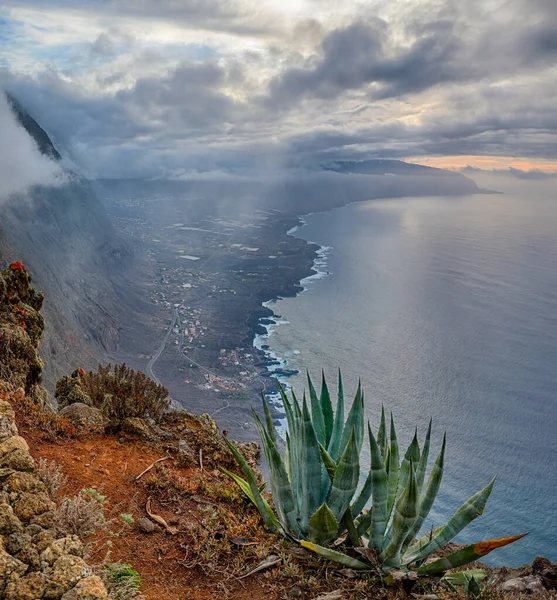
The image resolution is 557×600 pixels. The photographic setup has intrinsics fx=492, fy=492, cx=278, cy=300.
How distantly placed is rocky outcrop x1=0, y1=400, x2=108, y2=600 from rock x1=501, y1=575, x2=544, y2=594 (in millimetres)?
5216

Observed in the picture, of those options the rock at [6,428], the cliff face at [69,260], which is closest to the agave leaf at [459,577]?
the rock at [6,428]

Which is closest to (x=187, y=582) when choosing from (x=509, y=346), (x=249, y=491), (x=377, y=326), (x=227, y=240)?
(x=249, y=491)

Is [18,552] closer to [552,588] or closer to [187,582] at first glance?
[187,582]

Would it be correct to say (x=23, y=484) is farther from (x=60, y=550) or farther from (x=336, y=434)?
(x=336, y=434)

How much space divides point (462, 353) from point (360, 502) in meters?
59.8

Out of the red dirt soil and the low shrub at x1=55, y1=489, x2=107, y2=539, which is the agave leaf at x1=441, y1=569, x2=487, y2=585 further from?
the low shrub at x1=55, y1=489, x2=107, y2=539

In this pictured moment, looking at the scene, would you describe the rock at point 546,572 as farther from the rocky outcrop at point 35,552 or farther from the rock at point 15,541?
the rock at point 15,541

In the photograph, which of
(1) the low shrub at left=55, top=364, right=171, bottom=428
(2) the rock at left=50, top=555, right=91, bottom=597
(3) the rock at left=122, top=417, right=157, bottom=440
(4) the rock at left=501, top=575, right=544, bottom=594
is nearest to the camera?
(2) the rock at left=50, top=555, right=91, bottom=597

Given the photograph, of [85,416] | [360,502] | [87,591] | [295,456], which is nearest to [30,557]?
[87,591]

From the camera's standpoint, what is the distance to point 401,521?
337 centimetres

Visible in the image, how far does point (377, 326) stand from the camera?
70938 mm

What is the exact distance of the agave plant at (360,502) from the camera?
3.41 m

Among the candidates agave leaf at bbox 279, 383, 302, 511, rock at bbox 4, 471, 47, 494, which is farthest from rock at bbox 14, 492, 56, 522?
agave leaf at bbox 279, 383, 302, 511

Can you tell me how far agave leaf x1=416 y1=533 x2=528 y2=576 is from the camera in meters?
3.25
